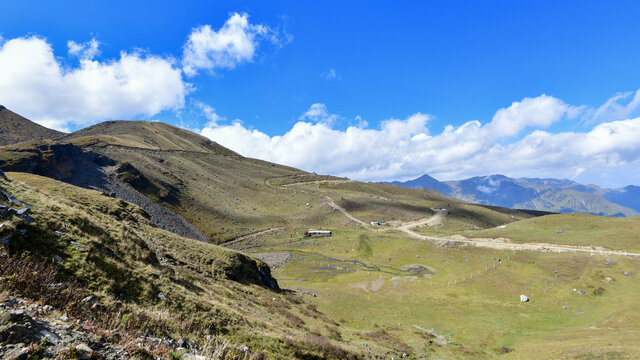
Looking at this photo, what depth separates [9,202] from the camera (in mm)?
16734

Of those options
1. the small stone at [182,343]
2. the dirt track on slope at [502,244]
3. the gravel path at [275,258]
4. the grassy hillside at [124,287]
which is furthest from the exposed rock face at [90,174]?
the dirt track on slope at [502,244]

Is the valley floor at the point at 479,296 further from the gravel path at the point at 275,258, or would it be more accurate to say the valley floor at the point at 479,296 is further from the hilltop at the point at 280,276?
the gravel path at the point at 275,258

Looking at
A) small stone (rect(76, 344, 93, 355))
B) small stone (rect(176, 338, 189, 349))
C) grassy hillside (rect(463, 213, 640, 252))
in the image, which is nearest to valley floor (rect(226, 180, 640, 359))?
grassy hillside (rect(463, 213, 640, 252))

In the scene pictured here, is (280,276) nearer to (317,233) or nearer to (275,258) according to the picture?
(275,258)

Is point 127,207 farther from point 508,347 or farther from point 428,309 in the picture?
point 508,347

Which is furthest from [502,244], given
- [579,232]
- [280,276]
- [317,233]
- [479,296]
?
[317,233]

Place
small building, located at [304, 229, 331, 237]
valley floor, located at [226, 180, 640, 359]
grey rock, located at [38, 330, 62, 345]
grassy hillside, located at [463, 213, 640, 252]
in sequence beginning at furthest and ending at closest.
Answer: small building, located at [304, 229, 331, 237] → grassy hillside, located at [463, 213, 640, 252] → valley floor, located at [226, 180, 640, 359] → grey rock, located at [38, 330, 62, 345]

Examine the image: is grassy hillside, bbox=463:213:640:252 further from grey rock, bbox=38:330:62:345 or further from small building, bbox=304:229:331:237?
grey rock, bbox=38:330:62:345

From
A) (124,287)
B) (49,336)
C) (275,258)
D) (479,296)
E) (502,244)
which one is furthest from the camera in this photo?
(275,258)

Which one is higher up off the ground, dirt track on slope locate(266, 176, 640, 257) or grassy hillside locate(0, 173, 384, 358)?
dirt track on slope locate(266, 176, 640, 257)

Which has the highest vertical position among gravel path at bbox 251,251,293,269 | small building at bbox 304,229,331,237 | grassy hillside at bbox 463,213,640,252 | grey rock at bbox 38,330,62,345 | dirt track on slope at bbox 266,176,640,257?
grassy hillside at bbox 463,213,640,252

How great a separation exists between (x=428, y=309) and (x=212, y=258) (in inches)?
1451

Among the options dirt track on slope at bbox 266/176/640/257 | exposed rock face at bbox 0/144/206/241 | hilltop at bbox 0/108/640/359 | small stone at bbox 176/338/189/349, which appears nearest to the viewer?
small stone at bbox 176/338/189/349

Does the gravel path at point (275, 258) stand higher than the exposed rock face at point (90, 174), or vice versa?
the exposed rock face at point (90, 174)
